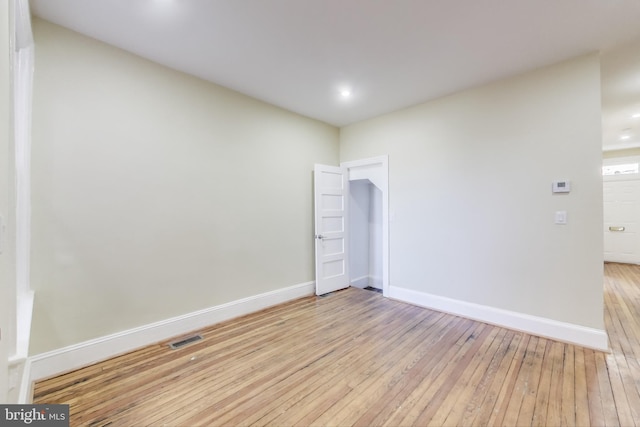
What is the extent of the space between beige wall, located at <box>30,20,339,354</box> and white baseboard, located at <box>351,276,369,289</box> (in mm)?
1684

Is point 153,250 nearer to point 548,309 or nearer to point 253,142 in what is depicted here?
point 253,142

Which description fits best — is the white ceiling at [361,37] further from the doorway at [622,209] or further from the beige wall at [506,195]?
the doorway at [622,209]

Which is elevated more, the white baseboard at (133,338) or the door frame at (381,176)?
the door frame at (381,176)

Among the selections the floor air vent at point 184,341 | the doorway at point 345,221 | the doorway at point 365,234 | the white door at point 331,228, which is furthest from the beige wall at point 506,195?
the floor air vent at point 184,341

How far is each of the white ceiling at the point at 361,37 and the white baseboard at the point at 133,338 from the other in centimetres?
270

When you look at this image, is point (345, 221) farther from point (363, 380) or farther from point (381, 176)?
point (363, 380)

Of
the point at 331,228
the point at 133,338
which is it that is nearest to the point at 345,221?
the point at 331,228

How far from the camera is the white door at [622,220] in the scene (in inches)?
241

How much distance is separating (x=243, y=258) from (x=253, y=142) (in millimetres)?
1549

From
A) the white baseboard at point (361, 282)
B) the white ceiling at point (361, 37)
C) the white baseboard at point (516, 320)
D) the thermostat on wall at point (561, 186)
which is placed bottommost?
the white baseboard at point (361, 282)

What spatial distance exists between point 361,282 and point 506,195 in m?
2.92

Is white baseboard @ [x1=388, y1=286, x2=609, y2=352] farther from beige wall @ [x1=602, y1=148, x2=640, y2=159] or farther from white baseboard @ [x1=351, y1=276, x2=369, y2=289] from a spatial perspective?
beige wall @ [x1=602, y1=148, x2=640, y2=159]

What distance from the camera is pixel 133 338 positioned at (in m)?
2.60

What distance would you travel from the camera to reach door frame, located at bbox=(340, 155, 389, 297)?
13.7ft
